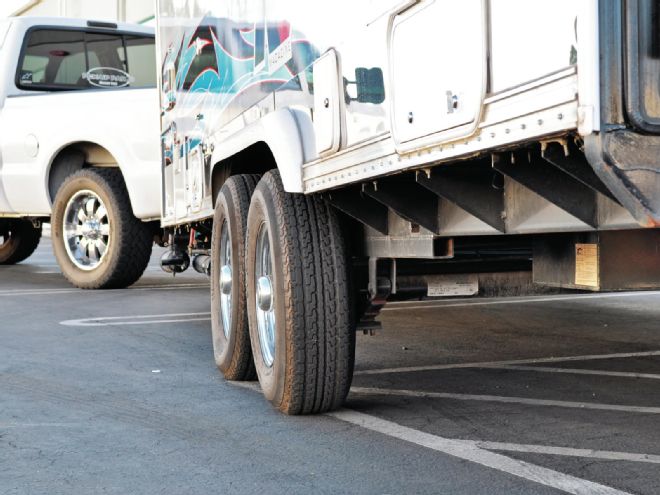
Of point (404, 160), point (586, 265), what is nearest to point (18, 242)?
point (404, 160)

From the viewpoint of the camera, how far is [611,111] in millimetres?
2424

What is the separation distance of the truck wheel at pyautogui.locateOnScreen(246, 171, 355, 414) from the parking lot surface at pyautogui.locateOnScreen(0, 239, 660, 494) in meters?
0.14

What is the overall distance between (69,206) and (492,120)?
8.18 metres

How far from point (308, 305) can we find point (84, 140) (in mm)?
6625

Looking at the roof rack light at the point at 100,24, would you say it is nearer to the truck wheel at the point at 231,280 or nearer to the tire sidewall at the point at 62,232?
the tire sidewall at the point at 62,232

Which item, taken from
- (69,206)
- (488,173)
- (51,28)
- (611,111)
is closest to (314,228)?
(488,173)

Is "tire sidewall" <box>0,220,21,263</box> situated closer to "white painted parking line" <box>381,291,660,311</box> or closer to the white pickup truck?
the white pickup truck

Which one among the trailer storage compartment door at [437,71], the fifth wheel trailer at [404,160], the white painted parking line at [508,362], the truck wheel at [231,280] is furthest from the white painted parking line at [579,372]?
the trailer storage compartment door at [437,71]

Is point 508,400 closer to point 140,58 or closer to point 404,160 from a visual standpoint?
point 404,160

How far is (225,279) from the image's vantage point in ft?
17.7

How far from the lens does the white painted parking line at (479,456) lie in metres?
3.30

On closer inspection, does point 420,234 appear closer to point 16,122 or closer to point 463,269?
point 463,269

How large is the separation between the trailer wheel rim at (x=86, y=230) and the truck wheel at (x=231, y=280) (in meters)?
4.93

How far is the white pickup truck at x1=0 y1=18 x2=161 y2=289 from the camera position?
9953 millimetres
